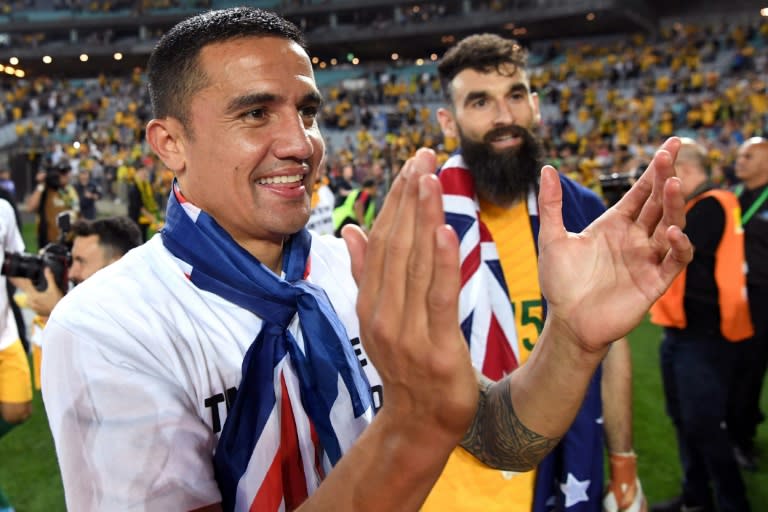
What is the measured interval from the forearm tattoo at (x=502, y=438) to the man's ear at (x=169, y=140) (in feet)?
2.89

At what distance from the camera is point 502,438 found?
1461mm

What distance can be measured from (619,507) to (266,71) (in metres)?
1.75

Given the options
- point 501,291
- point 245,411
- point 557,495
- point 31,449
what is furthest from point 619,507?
point 31,449

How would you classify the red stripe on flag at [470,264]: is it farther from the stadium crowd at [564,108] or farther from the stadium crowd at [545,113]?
the stadium crowd at [564,108]

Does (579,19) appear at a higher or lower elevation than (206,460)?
higher

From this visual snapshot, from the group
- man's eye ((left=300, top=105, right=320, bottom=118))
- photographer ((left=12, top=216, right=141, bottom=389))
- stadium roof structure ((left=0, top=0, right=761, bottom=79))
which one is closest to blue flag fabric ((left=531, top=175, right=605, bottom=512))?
man's eye ((left=300, top=105, right=320, bottom=118))

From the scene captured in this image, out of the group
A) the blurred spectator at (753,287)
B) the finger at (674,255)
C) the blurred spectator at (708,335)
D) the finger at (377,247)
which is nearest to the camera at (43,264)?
the finger at (377,247)

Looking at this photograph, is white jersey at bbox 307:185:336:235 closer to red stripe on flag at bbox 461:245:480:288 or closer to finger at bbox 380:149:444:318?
red stripe on flag at bbox 461:245:480:288

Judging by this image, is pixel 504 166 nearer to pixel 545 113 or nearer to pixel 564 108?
pixel 564 108

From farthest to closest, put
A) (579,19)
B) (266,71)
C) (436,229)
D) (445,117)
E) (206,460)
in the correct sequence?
1. (579,19)
2. (445,117)
3. (266,71)
4. (206,460)
5. (436,229)

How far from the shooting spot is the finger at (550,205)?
1.30 meters

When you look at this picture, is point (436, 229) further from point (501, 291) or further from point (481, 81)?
point (481, 81)

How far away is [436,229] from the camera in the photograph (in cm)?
82

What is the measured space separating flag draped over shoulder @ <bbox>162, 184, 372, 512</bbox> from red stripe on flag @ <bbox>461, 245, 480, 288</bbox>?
3.26 feet
